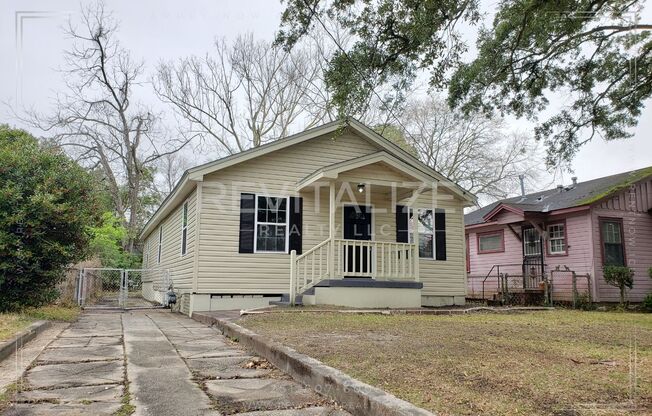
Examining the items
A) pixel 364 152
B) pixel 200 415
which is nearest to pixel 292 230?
pixel 364 152

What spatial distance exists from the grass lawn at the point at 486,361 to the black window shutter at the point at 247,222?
3.70 m

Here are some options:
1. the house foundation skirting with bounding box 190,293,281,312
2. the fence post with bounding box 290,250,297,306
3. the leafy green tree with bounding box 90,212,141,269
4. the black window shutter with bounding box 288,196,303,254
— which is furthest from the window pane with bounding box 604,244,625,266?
the leafy green tree with bounding box 90,212,141,269

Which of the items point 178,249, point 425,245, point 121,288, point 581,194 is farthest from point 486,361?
point 581,194

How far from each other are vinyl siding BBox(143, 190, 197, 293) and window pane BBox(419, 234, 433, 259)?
19.7 feet

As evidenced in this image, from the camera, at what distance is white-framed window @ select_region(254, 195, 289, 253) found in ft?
37.0

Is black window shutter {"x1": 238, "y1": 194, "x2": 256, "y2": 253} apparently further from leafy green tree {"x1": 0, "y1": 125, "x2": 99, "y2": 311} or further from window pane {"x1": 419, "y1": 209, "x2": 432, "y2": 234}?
window pane {"x1": 419, "y1": 209, "x2": 432, "y2": 234}

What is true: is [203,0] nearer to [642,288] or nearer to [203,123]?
[642,288]

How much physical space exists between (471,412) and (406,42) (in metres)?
5.38

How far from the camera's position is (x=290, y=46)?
6.77 m

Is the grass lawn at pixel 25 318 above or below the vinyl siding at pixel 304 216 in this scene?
below

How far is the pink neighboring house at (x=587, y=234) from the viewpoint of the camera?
13.8 metres

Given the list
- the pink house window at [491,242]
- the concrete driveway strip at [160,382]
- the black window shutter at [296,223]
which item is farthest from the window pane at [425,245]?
the concrete driveway strip at [160,382]

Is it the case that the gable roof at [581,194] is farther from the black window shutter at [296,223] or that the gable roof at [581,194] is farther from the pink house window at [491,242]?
the black window shutter at [296,223]

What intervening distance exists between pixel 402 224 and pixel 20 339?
910 centimetres
